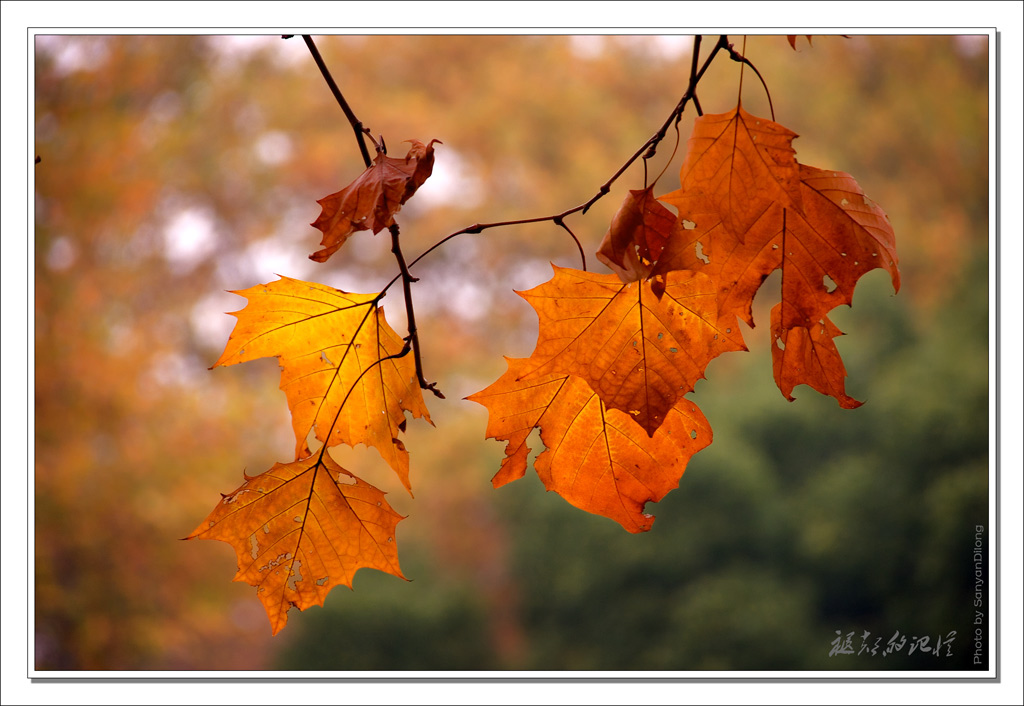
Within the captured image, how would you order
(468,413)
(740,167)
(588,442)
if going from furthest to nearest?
(468,413) → (588,442) → (740,167)

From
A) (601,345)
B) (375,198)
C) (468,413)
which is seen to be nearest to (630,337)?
(601,345)

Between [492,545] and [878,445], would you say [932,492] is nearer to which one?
[878,445]

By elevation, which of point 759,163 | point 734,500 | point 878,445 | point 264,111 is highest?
point 264,111

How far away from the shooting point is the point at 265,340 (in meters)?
0.54

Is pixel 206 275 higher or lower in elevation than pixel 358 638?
higher

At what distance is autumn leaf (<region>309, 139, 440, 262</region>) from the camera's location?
40 cm

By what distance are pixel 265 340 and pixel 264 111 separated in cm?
327

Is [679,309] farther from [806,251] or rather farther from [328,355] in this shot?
[328,355]

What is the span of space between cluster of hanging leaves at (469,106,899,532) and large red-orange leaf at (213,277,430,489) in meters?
0.09

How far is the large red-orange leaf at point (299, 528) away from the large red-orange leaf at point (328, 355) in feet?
0.08

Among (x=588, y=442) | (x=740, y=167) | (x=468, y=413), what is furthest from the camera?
(x=468, y=413)

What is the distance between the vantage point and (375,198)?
408mm

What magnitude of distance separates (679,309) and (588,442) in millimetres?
103

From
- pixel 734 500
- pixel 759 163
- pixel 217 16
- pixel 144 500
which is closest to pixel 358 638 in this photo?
pixel 144 500
